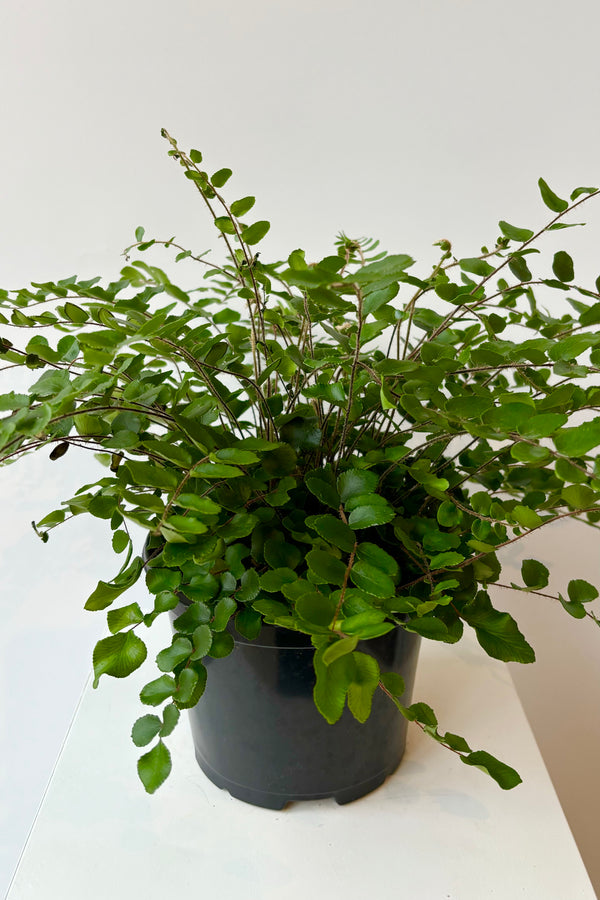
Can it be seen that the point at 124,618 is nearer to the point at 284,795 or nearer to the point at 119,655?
the point at 119,655

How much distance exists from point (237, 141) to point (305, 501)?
2.33 ft

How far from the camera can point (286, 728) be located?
615 mm

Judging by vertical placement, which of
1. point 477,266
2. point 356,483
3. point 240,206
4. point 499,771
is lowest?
point 499,771

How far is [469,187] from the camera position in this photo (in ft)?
3.59

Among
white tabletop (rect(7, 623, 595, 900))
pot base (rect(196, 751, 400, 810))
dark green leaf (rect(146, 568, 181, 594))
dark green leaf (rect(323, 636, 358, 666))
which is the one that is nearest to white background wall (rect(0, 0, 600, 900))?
white tabletop (rect(7, 623, 595, 900))

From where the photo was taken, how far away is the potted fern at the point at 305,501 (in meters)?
0.42

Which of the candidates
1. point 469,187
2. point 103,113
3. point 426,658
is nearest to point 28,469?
point 103,113

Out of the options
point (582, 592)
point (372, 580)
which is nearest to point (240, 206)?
point (372, 580)

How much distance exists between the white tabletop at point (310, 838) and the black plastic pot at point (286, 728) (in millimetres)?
32

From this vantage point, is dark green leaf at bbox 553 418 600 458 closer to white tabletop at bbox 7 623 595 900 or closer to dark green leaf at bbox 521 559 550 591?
dark green leaf at bbox 521 559 550 591

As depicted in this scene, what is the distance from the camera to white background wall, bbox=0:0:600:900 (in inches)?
40.6

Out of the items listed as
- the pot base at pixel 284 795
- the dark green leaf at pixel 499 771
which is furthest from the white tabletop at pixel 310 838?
the dark green leaf at pixel 499 771

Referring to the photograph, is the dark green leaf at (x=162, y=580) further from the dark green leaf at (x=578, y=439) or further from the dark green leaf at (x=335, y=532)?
the dark green leaf at (x=578, y=439)

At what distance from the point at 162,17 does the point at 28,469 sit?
0.73 meters
